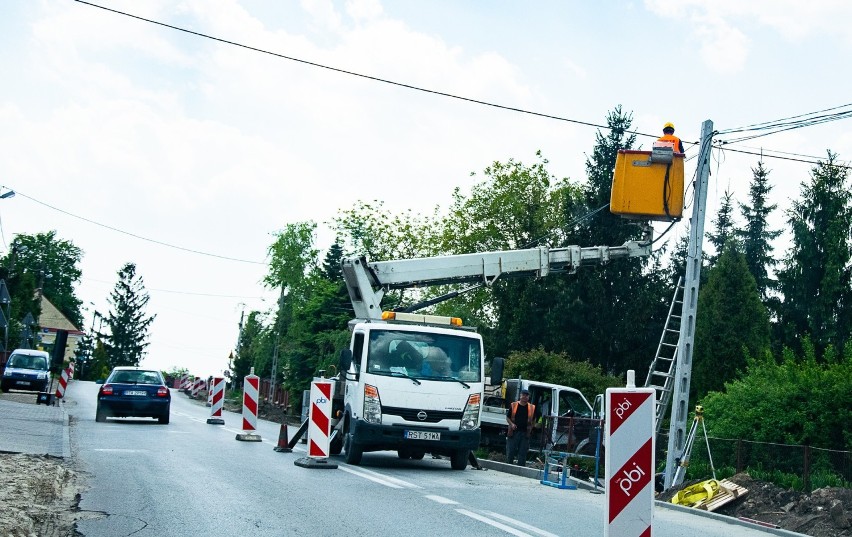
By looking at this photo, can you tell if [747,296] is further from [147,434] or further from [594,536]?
[594,536]

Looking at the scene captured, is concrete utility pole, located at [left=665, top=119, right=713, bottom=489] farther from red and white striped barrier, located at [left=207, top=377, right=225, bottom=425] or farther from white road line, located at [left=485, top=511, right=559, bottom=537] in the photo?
red and white striped barrier, located at [left=207, top=377, right=225, bottom=425]

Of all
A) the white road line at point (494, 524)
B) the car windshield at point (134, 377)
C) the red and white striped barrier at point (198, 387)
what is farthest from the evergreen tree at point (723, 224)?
the white road line at point (494, 524)

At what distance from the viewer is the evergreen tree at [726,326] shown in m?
41.9

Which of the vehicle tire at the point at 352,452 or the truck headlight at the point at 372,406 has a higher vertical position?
the truck headlight at the point at 372,406

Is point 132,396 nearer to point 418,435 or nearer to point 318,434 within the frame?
point 318,434

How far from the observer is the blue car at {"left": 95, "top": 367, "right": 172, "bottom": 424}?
88.2 ft

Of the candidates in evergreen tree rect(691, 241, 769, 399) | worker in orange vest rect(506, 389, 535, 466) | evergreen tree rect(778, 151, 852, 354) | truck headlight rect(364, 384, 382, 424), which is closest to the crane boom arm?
worker in orange vest rect(506, 389, 535, 466)

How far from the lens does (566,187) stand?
57.6 m

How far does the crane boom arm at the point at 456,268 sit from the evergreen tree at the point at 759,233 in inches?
1582

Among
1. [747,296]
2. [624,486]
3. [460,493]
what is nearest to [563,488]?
[460,493]

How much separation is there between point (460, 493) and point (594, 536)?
3902 millimetres

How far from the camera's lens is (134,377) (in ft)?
90.7

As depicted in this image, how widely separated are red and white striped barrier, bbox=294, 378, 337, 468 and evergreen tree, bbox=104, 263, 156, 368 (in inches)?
4009

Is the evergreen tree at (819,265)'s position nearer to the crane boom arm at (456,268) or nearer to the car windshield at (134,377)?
the crane boom arm at (456,268)
